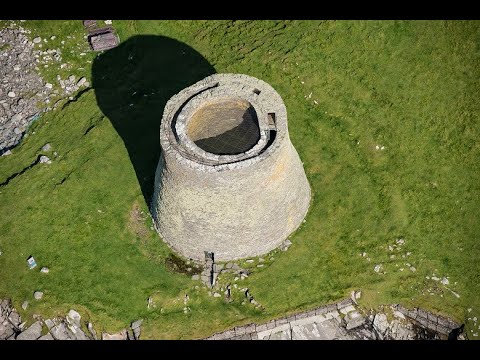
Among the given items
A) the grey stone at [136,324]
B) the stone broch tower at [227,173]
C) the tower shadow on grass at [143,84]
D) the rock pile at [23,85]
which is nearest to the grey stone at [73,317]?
the grey stone at [136,324]

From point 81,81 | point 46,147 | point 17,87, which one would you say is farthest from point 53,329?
point 17,87

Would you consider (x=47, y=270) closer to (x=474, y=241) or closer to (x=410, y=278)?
(x=410, y=278)

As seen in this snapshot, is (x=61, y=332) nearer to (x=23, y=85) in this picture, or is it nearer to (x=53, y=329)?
(x=53, y=329)

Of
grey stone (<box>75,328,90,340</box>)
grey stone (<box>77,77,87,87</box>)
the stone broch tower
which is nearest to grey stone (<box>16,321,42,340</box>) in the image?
grey stone (<box>75,328,90,340</box>)

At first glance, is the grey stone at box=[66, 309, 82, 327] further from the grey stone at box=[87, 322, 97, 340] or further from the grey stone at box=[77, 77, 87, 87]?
the grey stone at box=[77, 77, 87, 87]

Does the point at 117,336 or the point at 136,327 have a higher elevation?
the point at 136,327

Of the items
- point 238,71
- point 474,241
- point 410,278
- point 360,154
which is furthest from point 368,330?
point 238,71
